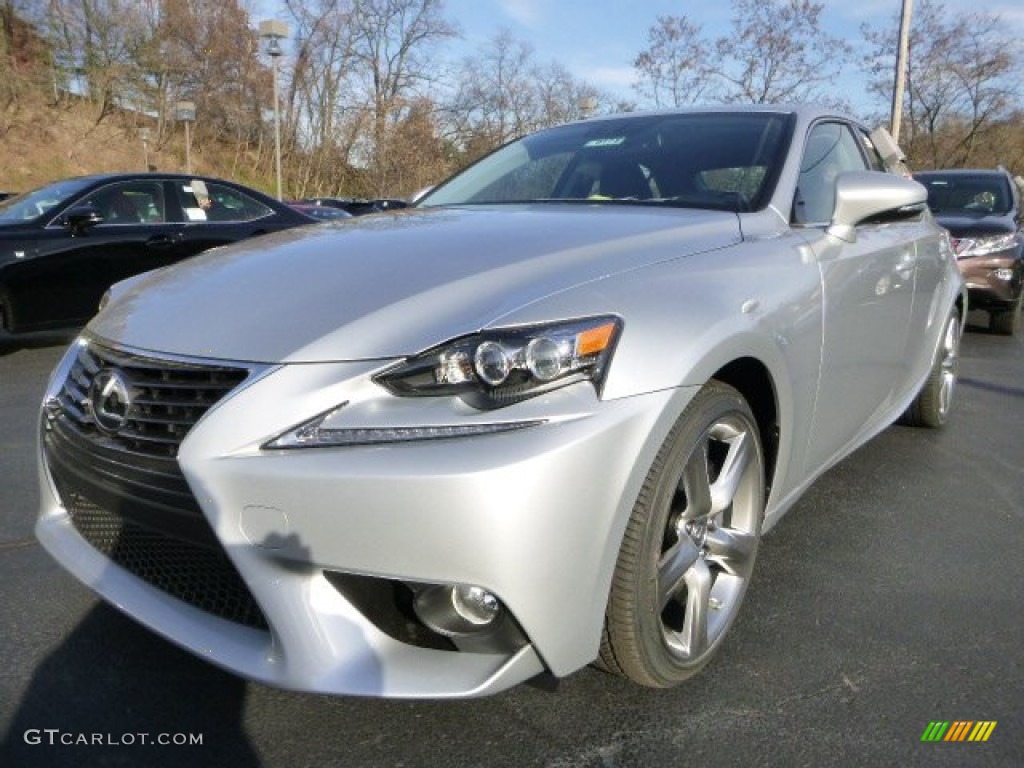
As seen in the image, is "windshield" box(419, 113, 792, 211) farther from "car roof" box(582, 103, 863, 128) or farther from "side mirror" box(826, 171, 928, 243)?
"side mirror" box(826, 171, 928, 243)

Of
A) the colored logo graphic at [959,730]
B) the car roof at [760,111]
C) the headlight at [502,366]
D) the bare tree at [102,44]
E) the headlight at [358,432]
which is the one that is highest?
the bare tree at [102,44]

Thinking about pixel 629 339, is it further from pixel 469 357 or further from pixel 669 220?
pixel 669 220

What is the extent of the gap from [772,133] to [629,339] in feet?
5.19

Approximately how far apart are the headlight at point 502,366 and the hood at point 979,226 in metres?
7.39

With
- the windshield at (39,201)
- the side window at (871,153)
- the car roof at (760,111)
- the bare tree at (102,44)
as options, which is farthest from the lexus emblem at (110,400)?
the bare tree at (102,44)

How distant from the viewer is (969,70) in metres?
27.5

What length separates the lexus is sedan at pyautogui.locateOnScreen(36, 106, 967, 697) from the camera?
63.7 inches

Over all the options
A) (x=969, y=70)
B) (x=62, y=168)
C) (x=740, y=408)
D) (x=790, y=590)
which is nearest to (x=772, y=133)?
(x=740, y=408)

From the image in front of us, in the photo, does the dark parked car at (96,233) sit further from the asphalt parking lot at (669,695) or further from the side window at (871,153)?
the side window at (871,153)

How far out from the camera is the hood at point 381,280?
1.79 metres

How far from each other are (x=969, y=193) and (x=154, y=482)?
32.1 feet

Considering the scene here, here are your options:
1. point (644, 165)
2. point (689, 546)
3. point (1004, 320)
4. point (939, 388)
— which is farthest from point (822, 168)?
point (1004, 320)

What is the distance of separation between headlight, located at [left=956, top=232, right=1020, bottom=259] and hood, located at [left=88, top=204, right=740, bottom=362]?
6.62m

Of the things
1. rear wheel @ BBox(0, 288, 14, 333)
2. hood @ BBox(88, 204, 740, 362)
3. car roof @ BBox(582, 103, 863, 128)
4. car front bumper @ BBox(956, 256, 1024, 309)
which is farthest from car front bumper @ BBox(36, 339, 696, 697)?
car front bumper @ BBox(956, 256, 1024, 309)
